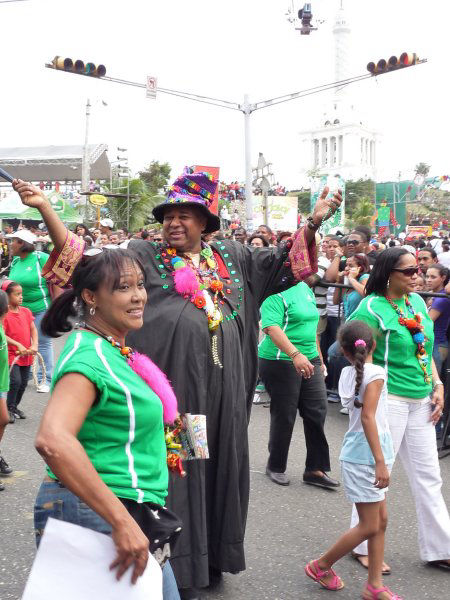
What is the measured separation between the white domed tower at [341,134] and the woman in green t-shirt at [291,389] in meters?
132

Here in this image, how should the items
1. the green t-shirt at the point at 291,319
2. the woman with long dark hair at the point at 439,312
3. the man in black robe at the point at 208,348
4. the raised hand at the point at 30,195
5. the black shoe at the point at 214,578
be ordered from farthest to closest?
the woman with long dark hair at the point at 439,312 → the green t-shirt at the point at 291,319 → the black shoe at the point at 214,578 → the man in black robe at the point at 208,348 → the raised hand at the point at 30,195

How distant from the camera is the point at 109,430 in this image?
210 centimetres

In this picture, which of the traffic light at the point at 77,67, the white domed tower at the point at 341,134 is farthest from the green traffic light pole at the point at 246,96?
the white domed tower at the point at 341,134

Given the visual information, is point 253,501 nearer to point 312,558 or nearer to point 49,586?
point 312,558

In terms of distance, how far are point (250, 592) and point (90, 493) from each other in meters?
2.21

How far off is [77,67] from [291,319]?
9759 millimetres

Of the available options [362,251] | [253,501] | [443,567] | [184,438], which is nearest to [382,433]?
[443,567]

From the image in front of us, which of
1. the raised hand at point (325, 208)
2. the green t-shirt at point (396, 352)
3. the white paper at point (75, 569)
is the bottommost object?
the white paper at point (75, 569)

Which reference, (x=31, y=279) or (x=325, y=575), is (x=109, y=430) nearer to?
(x=325, y=575)

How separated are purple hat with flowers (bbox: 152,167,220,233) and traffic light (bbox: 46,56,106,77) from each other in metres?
10.8

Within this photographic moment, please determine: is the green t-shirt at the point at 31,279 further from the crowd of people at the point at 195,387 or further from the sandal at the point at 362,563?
the sandal at the point at 362,563

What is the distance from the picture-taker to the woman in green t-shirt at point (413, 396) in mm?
4066

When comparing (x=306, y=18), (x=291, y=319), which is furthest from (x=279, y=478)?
(x=306, y=18)

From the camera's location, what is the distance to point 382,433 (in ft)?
12.5
